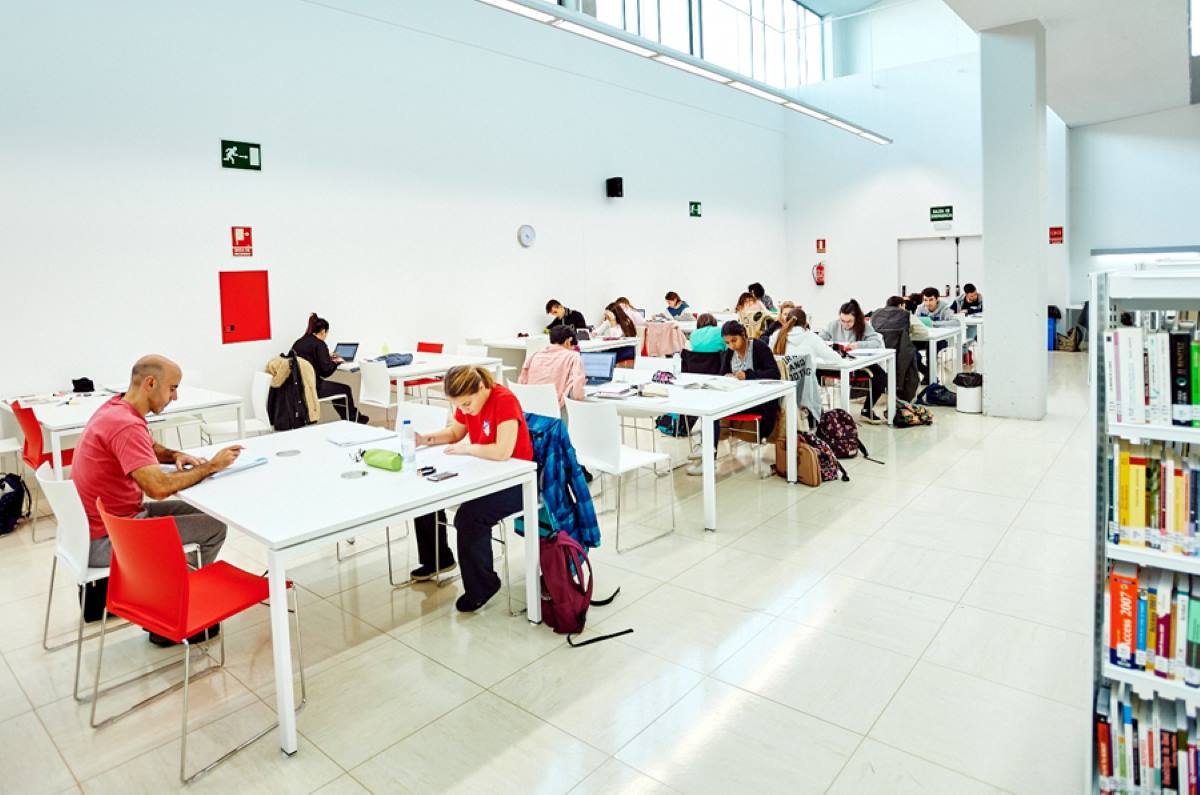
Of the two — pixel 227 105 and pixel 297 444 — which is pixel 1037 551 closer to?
pixel 297 444

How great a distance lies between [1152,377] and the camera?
5.61 ft

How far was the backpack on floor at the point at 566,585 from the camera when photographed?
312cm

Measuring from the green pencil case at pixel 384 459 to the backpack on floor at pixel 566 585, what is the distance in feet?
2.32

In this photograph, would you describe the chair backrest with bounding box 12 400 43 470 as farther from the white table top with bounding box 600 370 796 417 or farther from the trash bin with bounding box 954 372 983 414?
the trash bin with bounding box 954 372 983 414

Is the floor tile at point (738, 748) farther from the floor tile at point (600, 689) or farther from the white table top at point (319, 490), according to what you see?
the white table top at point (319, 490)

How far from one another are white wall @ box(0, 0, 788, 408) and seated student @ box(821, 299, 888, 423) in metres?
3.86

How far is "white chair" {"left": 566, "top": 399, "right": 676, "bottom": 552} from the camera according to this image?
414 centimetres

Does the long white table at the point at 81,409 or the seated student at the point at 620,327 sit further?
the seated student at the point at 620,327

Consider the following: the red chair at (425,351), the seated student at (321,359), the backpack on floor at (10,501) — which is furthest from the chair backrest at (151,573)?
the red chair at (425,351)

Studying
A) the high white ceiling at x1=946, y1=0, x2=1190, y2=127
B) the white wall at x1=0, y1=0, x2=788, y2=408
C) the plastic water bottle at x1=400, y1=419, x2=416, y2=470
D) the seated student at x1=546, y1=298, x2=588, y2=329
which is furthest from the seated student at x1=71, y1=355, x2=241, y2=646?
the high white ceiling at x1=946, y1=0, x2=1190, y2=127

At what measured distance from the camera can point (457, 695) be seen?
2729 millimetres

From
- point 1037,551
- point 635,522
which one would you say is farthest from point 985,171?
point 635,522

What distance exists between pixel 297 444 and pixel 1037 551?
12.3 feet

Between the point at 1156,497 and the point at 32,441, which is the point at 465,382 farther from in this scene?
the point at 32,441
